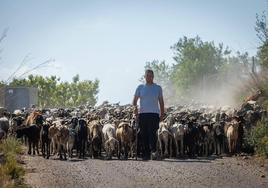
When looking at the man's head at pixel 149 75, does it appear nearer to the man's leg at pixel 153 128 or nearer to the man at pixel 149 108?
the man at pixel 149 108

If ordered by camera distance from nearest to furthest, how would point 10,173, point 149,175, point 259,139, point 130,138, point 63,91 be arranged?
point 149,175
point 10,173
point 259,139
point 130,138
point 63,91

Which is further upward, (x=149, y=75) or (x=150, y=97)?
(x=149, y=75)

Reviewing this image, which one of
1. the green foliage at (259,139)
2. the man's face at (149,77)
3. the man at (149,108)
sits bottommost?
the green foliage at (259,139)

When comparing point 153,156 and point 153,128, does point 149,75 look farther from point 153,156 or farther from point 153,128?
point 153,156

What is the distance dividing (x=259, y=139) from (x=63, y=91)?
70358 mm

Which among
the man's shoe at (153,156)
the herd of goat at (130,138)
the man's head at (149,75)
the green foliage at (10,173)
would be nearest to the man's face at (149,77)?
the man's head at (149,75)

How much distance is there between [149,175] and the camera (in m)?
12.3

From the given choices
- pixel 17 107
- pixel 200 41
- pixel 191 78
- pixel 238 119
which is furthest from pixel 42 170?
pixel 200 41

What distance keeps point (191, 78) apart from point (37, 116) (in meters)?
72.3

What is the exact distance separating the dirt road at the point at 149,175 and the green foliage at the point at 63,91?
62.4 metres

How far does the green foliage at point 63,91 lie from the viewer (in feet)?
266

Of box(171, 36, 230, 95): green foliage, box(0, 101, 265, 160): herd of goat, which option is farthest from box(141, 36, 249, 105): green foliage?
box(0, 101, 265, 160): herd of goat

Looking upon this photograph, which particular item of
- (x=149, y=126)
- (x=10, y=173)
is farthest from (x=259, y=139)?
(x=10, y=173)

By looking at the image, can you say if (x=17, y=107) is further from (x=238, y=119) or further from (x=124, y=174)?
(x=124, y=174)
